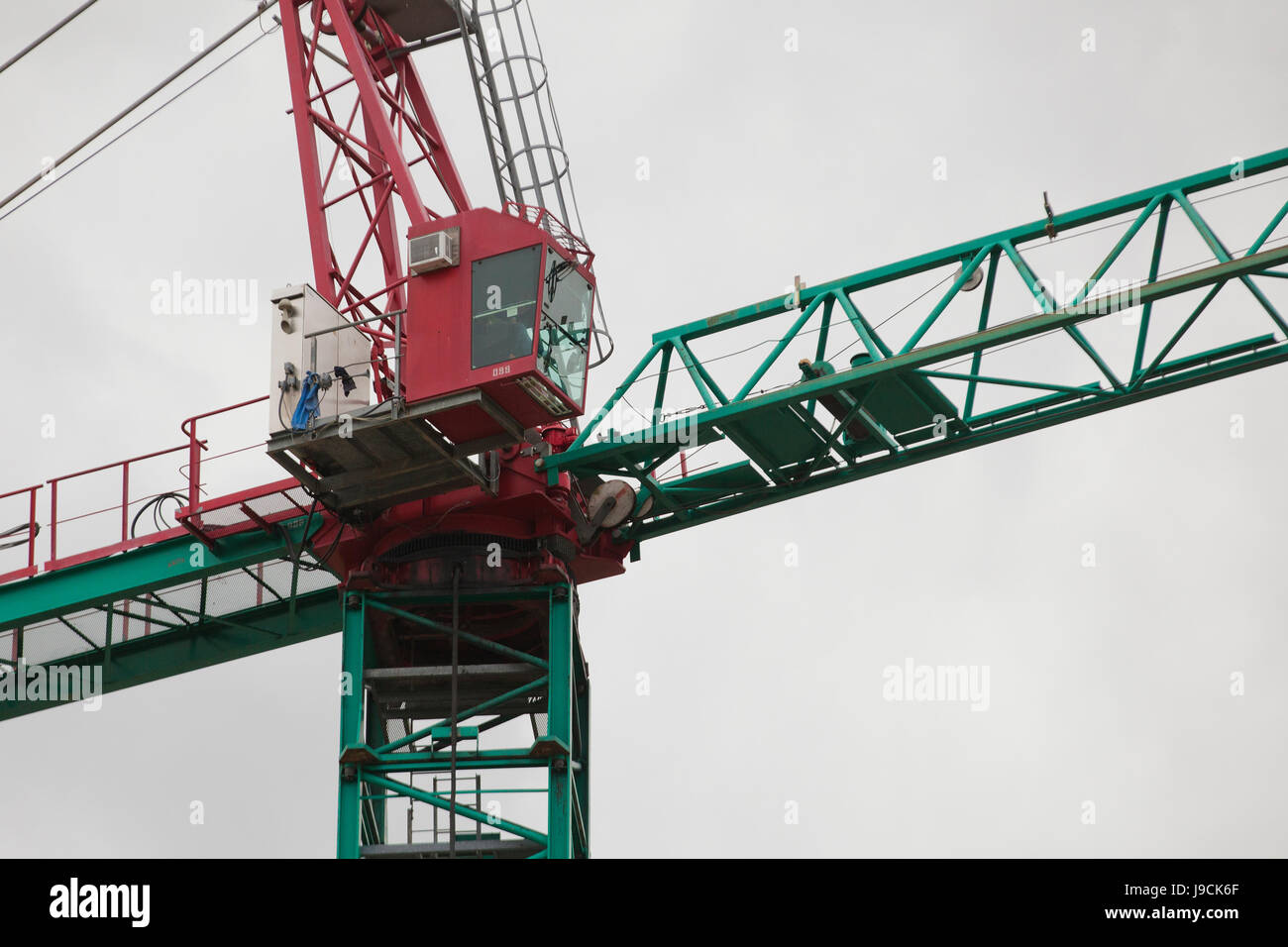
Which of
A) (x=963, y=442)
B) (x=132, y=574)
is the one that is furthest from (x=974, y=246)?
(x=132, y=574)

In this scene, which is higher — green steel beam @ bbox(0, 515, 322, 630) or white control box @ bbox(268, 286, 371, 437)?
white control box @ bbox(268, 286, 371, 437)

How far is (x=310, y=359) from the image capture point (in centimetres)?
3875

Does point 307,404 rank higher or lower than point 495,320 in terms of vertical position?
lower

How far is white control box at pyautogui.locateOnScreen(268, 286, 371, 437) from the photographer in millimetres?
38562

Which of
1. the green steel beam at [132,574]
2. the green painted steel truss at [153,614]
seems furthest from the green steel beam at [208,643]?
the green steel beam at [132,574]

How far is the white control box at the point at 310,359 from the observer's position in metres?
38.6

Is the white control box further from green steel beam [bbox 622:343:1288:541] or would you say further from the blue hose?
green steel beam [bbox 622:343:1288:541]

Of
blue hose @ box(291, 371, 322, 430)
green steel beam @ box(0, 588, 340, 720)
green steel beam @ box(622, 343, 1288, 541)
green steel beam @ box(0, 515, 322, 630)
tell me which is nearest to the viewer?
blue hose @ box(291, 371, 322, 430)

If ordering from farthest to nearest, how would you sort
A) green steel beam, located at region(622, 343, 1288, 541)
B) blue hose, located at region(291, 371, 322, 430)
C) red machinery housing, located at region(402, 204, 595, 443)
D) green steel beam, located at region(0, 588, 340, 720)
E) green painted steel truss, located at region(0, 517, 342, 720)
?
green steel beam, located at region(0, 588, 340, 720) → green painted steel truss, located at region(0, 517, 342, 720) → green steel beam, located at region(622, 343, 1288, 541) → blue hose, located at region(291, 371, 322, 430) → red machinery housing, located at region(402, 204, 595, 443)

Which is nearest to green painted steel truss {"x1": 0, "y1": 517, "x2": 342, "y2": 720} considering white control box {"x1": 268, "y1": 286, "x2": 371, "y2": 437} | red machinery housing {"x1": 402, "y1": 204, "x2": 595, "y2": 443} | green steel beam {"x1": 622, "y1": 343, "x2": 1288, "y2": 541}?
white control box {"x1": 268, "y1": 286, "x2": 371, "y2": 437}

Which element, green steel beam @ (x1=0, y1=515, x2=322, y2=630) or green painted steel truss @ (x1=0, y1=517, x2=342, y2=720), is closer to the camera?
green steel beam @ (x1=0, y1=515, x2=322, y2=630)

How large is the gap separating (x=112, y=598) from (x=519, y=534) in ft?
23.2

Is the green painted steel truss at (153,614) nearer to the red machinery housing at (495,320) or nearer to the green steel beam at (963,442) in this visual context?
the red machinery housing at (495,320)

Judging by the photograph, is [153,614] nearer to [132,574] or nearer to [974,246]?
[132,574]
